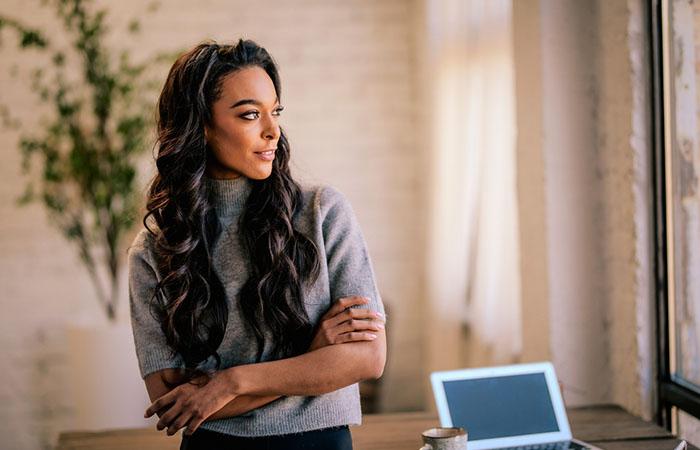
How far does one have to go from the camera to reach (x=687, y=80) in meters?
2.40

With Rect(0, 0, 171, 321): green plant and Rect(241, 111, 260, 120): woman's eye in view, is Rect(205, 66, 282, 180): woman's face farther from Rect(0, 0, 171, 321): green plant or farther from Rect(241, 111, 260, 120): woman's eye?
Rect(0, 0, 171, 321): green plant

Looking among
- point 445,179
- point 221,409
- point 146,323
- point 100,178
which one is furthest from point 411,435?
point 100,178

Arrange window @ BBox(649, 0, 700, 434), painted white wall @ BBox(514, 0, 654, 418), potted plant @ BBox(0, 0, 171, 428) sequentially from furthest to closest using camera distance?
1. potted plant @ BBox(0, 0, 171, 428)
2. painted white wall @ BBox(514, 0, 654, 418)
3. window @ BBox(649, 0, 700, 434)

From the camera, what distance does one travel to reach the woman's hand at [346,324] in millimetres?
1826

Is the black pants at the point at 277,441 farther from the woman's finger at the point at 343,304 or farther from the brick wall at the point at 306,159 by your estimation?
the brick wall at the point at 306,159

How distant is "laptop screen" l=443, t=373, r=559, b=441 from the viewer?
203 centimetres

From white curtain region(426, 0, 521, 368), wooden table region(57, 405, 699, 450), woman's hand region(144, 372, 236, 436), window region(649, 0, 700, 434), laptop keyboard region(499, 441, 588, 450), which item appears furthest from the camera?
white curtain region(426, 0, 521, 368)

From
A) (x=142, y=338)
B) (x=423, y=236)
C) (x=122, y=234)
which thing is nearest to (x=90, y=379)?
(x=122, y=234)

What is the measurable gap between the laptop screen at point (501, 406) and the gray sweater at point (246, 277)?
25 cm

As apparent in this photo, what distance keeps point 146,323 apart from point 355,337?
1.35 feet

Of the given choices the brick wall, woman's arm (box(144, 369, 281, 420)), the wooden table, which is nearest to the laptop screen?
the wooden table

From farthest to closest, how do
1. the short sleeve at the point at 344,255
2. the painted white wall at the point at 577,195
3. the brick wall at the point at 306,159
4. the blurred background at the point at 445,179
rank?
the brick wall at the point at 306,159
the painted white wall at the point at 577,195
the blurred background at the point at 445,179
the short sleeve at the point at 344,255

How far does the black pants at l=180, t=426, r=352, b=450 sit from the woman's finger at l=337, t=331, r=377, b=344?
0.59 feet

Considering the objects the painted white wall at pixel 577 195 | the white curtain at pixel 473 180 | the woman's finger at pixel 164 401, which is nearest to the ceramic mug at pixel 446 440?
the woman's finger at pixel 164 401
